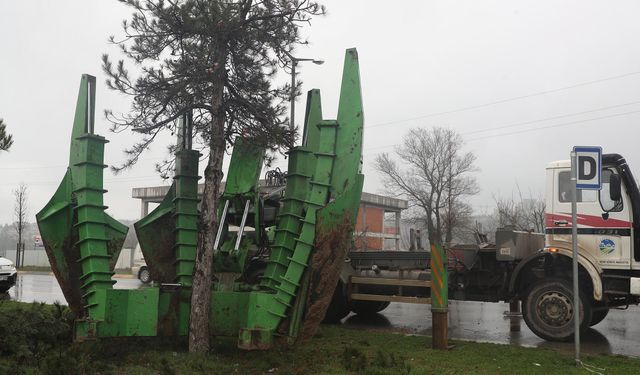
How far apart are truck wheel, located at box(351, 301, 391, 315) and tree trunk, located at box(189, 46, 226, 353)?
590 cm

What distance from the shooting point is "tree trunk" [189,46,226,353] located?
7.11 metres

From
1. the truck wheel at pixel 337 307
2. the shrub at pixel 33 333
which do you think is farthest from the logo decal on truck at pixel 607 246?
the shrub at pixel 33 333

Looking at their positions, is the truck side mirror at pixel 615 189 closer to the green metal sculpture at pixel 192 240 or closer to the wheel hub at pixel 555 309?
the wheel hub at pixel 555 309

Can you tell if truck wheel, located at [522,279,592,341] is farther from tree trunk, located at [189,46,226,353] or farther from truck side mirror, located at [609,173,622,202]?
tree trunk, located at [189,46,226,353]

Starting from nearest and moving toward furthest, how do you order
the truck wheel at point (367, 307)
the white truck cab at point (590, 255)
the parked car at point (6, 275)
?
the white truck cab at point (590, 255)
the truck wheel at point (367, 307)
the parked car at point (6, 275)

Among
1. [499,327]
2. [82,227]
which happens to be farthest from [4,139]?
[499,327]

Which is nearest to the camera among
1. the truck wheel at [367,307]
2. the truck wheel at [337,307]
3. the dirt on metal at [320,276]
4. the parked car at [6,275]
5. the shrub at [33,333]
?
the shrub at [33,333]

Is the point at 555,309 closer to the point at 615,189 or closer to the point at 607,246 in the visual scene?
the point at 607,246

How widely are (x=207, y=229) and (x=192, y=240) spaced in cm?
88

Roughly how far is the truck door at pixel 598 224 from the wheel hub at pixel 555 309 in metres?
0.84

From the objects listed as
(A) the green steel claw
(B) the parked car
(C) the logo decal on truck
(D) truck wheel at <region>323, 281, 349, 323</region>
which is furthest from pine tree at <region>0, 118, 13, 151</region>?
(B) the parked car

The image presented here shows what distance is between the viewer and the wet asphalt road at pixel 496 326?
9.52 metres

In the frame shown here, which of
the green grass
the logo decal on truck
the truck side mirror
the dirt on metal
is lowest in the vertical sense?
the green grass

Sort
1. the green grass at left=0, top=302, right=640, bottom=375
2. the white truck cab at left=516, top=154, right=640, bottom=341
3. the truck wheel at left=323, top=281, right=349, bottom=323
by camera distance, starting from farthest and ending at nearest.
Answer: the truck wheel at left=323, top=281, right=349, bottom=323 < the white truck cab at left=516, top=154, right=640, bottom=341 < the green grass at left=0, top=302, right=640, bottom=375
